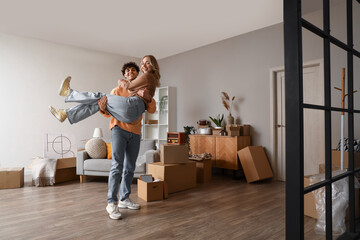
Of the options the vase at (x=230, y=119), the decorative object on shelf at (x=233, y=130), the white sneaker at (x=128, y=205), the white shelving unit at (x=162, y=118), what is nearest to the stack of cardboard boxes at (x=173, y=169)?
the white sneaker at (x=128, y=205)

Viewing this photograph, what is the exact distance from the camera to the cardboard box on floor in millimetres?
3047

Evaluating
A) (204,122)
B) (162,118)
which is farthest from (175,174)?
(162,118)

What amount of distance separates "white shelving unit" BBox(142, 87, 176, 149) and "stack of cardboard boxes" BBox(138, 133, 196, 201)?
2.47 meters

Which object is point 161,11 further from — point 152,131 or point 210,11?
point 152,131

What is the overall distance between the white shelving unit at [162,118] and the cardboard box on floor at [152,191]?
3030 millimetres

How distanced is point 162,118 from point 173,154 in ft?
9.73

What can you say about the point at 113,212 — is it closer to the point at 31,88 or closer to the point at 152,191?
the point at 152,191

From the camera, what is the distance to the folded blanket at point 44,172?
3918 millimetres

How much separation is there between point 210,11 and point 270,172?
271 cm

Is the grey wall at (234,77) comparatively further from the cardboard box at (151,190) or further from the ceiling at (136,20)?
the cardboard box at (151,190)

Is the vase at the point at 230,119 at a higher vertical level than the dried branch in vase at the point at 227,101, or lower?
lower

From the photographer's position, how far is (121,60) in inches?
256

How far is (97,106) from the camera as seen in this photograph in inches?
92.9

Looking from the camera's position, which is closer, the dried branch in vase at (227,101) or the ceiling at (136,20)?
the ceiling at (136,20)
